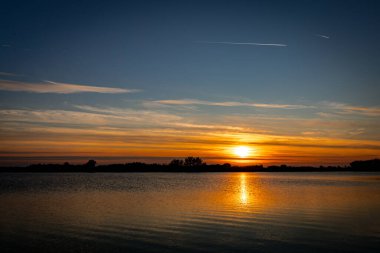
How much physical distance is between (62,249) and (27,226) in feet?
29.4

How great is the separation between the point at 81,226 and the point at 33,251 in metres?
7.71

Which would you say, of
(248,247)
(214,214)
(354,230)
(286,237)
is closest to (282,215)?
(214,214)

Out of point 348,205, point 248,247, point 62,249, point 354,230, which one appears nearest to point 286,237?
point 248,247

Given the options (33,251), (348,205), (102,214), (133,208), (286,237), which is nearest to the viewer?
(33,251)

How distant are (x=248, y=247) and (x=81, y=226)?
1340 centimetres

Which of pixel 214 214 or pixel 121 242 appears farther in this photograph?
pixel 214 214

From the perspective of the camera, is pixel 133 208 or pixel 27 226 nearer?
pixel 27 226

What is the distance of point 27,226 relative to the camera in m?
28.3

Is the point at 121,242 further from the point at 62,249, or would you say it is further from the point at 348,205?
the point at 348,205

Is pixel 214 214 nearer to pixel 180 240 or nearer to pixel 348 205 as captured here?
pixel 180 240

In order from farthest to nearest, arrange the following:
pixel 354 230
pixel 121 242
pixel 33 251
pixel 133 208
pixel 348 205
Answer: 1. pixel 348 205
2. pixel 133 208
3. pixel 354 230
4. pixel 121 242
5. pixel 33 251

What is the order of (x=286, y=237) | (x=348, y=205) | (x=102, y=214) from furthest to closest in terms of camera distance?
(x=348, y=205) < (x=102, y=214) < (x=286, y=237)

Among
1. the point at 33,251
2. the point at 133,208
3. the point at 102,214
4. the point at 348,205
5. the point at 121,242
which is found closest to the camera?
the point at 33,251

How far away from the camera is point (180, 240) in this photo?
23672 millimetres
